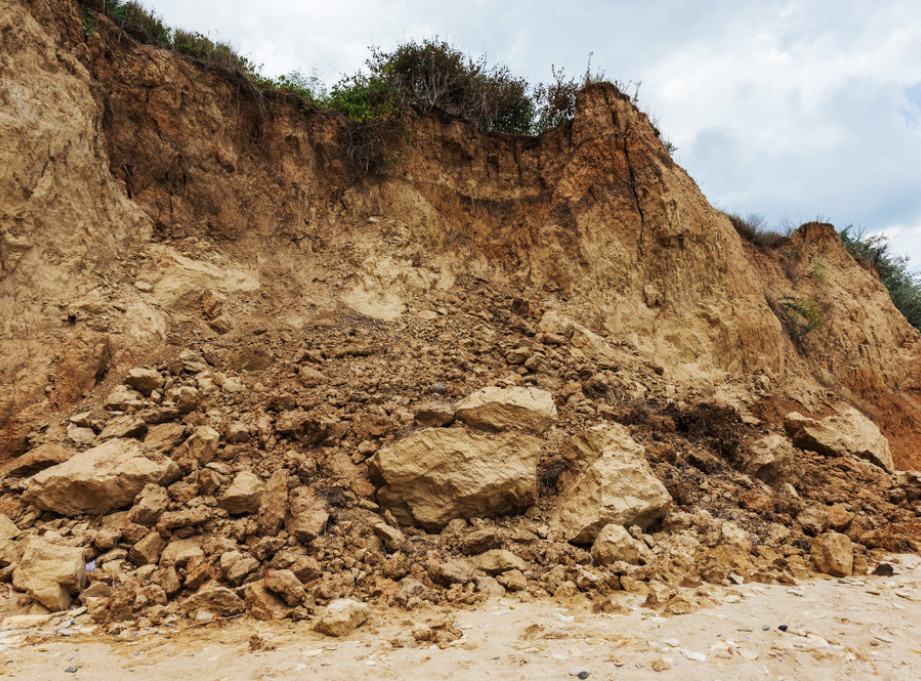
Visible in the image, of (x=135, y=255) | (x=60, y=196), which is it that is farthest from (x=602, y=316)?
(x=60, y=196)

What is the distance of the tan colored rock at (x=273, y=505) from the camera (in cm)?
401

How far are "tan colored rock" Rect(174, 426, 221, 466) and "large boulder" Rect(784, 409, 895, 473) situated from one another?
7774mm

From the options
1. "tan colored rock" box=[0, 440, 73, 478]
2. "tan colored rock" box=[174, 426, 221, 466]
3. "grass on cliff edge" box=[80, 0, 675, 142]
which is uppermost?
"grass on cliff edge" box=[80, 0, 675, 142]

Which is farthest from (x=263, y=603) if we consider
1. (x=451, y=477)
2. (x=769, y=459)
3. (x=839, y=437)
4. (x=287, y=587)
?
(x=839, y=437)

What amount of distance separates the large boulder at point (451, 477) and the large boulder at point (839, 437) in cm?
496

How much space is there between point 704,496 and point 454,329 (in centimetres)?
394

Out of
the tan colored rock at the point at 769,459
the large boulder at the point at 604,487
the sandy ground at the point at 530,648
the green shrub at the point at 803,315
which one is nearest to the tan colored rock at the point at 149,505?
the sandy ground at the point at 530,648

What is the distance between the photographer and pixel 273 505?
13.5ft

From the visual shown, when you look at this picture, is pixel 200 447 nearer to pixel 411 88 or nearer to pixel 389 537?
pixel 389 537

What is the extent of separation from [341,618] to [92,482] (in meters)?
2.41

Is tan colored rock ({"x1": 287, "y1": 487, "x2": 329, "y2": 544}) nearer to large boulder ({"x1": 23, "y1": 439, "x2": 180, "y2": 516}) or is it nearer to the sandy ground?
the sandy ground

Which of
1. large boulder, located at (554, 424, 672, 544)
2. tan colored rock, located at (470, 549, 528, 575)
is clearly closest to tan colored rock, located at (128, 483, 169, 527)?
tan colored rock, located at (470, 549, 528, 575)

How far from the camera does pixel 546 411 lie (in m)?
5.14

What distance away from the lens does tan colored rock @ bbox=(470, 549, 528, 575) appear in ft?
12.8
